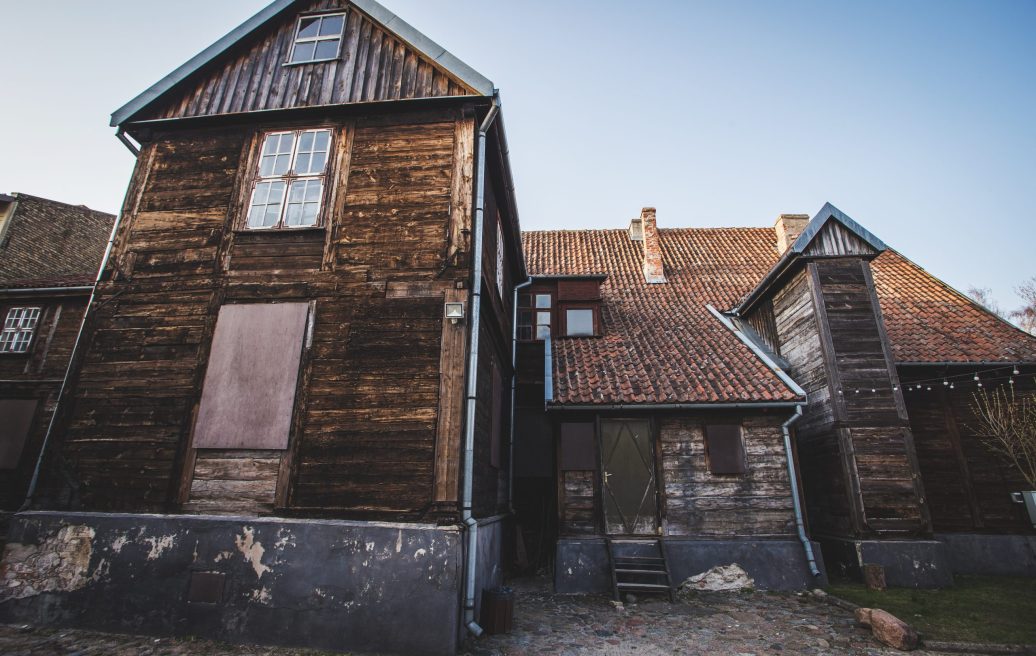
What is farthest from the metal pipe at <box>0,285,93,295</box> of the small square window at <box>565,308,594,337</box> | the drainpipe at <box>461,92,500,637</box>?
the small square window at <box>565,308,594,337</box>

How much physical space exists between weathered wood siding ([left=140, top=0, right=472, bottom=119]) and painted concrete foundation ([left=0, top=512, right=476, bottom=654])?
666cm

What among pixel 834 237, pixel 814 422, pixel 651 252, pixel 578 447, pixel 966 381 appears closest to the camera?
pixel 578 447

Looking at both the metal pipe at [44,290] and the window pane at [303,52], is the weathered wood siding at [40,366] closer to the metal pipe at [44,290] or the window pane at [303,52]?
the metal pipe at [44,290]

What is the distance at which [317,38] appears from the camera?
8.88 meters

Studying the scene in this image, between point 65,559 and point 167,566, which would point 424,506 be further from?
point 65,559

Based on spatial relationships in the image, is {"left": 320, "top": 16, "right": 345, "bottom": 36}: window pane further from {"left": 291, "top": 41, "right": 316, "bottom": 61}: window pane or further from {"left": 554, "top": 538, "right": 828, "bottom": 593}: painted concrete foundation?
{"left": 554, "top": 538, "right": 828, "bottom": 593}: painted concrete foundation

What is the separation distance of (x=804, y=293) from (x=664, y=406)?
4957 millimetres

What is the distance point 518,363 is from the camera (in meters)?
12.8

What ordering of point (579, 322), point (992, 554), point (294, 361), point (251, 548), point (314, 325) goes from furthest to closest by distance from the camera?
point (579, 322)
point (992, 554)
point (314, 325)
point (294, 361)
point (251, 548)

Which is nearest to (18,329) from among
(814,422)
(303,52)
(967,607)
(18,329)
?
(18,329)

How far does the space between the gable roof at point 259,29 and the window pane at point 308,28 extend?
1.13 ft

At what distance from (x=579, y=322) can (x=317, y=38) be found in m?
8.45

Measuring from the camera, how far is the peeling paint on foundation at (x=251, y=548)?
237 inches

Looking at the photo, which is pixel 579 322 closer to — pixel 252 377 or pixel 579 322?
pixel 579 322
